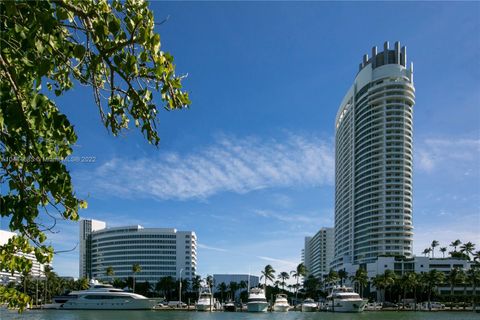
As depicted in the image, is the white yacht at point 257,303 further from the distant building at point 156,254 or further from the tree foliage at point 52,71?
the tree foliage at point 52,71

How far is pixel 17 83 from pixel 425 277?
460ft

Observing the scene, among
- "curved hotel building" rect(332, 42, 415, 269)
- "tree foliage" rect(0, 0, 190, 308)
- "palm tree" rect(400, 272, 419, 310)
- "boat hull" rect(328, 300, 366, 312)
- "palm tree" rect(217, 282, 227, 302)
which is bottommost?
"palm tree" rect(217, 282, 227, 302)

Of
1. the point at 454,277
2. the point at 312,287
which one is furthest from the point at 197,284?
the point at 454,277

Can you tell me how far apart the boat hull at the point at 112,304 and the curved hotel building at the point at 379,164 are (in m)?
82.6

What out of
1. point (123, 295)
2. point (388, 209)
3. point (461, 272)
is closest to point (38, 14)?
point (123, 295)

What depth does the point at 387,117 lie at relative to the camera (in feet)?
561

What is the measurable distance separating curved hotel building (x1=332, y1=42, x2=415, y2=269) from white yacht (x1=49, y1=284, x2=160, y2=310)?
83683 millimetres

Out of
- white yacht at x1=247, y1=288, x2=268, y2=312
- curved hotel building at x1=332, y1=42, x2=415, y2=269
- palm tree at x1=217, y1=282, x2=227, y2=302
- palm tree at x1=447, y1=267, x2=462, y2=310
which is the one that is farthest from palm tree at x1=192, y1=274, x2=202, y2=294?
palm tree at x1=447, y1=267, x2=462, y2=310

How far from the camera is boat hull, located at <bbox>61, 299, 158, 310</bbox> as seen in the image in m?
104

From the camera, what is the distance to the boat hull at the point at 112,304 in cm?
10425

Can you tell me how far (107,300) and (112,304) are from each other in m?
1.53

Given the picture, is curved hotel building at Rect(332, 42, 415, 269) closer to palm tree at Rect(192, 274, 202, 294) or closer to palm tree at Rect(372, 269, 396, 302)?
palm tree at Rect(372, 269, 396, 302)

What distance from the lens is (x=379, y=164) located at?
16850cm

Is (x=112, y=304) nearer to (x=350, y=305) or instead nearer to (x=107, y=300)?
(x=107, y=300)
